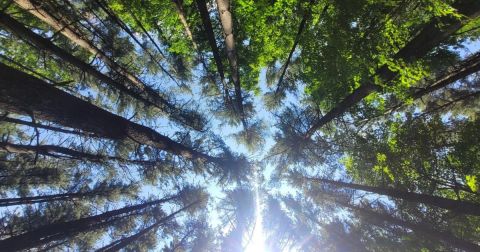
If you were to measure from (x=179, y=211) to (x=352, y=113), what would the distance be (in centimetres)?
989

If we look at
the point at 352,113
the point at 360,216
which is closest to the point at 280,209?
the point at 360,216

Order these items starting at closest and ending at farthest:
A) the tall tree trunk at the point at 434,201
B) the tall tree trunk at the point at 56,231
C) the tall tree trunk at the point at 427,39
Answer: the tall tree trunk at the point at 427,39, the tall tree trunk at the point at 56,231, the tall tree trunk at the point at 434,201

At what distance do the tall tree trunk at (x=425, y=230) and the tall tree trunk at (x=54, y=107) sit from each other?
10058 mm

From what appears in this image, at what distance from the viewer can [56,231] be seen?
384 inches

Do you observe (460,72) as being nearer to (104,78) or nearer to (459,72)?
(459,72)

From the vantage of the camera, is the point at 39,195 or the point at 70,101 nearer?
the point at 70,101

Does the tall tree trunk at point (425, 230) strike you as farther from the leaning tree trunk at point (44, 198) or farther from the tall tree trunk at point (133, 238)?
the leaning tree trunk at point (44, 198)

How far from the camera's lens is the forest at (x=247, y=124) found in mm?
8055

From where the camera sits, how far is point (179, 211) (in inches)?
619

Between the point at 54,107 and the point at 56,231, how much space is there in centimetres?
589

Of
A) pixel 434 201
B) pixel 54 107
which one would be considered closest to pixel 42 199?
pixel 54 107

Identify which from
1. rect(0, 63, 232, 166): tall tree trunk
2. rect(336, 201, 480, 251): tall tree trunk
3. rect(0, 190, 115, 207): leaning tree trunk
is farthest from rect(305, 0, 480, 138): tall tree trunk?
rect(0, 190, 115, 207): leaning tree trunk

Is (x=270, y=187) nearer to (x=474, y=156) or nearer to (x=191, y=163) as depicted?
(x=191, y=163)

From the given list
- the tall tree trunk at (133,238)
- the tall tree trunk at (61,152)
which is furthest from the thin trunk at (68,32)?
the tall tree trunk at (133,238)
